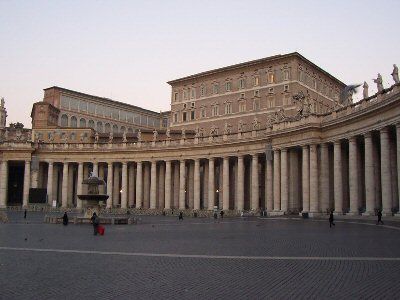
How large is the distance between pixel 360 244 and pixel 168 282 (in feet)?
42.8

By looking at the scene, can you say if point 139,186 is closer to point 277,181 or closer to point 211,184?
point 211,184

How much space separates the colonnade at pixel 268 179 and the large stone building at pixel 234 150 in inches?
6.0

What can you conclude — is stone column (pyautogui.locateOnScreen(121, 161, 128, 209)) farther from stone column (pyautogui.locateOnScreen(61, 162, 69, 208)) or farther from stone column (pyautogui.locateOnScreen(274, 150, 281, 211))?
stone column (pyautogui.locateOnScreen(274, 150, 281, 211))

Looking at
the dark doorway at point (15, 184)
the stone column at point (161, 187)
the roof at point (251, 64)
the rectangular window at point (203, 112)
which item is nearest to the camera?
the stone column at point (161, 187)

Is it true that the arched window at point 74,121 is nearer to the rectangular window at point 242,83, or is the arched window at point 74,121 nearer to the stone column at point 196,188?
the rectangular window at point 242,83

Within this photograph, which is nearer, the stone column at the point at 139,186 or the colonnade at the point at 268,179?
the colonnade at the point at 268,179

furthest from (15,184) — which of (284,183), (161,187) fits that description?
(284,183)

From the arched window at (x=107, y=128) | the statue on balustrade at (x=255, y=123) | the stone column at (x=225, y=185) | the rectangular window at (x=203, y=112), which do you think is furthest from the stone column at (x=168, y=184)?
the arched window at (x=107, y=128)

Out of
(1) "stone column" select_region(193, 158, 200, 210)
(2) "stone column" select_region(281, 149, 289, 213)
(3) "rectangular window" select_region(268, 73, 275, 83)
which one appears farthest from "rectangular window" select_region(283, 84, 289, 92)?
(2) "stone column" select_region(281, 149, 289, 213)

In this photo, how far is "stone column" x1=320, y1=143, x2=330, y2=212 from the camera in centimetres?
5650

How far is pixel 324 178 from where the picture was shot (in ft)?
187

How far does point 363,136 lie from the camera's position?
5031 centimetres

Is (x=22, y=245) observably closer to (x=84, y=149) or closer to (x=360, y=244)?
(x=360, y=244)

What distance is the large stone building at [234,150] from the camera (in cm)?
5091
